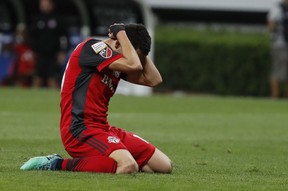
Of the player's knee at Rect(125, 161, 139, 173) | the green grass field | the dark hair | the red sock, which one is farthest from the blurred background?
the player's knee at Rect(125, 161, 139, 173)

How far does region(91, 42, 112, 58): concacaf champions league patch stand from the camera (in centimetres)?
935

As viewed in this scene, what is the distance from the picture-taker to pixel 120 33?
9.40 metres

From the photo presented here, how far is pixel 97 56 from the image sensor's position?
934 centimetres

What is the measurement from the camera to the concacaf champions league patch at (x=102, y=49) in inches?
368

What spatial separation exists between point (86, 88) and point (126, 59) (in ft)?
1.60

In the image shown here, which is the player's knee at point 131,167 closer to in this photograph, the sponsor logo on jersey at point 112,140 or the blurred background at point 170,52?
the sponsor logo on jersey at point 112,140

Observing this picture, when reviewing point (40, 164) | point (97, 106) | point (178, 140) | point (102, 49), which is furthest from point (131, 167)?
point (178, 140)

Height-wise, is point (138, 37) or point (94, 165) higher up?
point (138, 37)

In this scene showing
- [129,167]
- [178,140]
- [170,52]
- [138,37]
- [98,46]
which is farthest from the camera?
[170,52]

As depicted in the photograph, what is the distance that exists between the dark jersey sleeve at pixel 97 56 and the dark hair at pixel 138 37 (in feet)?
0.84

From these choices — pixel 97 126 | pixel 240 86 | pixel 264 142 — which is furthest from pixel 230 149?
pixel 240 86

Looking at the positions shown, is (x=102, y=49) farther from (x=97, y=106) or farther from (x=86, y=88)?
(x=97, y=106)

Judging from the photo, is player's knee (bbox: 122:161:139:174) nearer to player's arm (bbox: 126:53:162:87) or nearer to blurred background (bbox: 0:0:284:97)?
player's arm (bbox: 126:53:162:87)

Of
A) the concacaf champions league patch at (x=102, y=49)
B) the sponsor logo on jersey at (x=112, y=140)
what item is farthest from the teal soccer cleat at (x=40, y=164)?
the concacaf champions league patch at (x=102, y=49)
